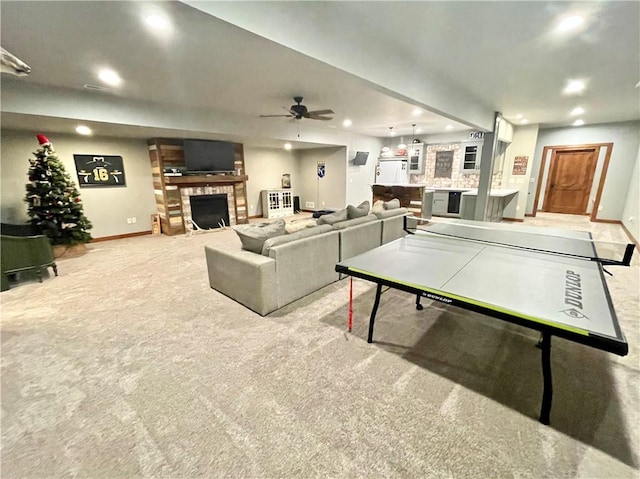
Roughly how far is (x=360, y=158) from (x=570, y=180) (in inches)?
237

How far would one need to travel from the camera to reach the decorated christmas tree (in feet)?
14.7

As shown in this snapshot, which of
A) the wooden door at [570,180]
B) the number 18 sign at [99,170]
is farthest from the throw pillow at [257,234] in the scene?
the wooden door at [570,180]

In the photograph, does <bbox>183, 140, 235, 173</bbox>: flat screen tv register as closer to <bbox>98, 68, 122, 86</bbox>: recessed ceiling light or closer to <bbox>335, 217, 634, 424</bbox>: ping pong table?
<bbox>98, 68, 122, 86</bbox>: recessed ceiling light

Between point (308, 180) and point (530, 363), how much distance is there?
827 centimetres

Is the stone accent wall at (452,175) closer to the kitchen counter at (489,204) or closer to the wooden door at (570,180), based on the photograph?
the kitchen counter at (489,204)

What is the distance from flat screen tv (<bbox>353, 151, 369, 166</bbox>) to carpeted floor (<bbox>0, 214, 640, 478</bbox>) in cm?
662

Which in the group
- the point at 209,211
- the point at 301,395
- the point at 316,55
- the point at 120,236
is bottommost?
the point at 301,395

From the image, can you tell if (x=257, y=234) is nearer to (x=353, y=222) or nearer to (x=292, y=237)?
(x=292, y=237)

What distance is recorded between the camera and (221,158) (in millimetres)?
6672

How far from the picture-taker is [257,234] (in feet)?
9.53

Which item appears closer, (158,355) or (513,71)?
(158,355)

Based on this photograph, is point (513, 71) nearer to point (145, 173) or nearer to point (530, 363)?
point (530, 363)

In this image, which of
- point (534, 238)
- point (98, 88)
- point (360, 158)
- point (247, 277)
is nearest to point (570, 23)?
point (534, 238)

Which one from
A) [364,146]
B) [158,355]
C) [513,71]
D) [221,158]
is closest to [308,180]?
[364,146]
